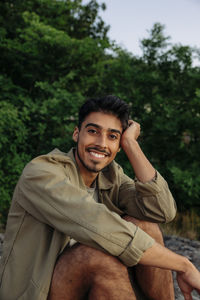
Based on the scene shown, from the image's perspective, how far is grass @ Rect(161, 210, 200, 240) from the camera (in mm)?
5441

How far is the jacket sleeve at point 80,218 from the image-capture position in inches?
66.2

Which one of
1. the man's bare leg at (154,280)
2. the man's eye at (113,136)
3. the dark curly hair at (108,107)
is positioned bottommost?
the man's bare leg at (154,280)

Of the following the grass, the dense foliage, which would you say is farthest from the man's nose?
the grass

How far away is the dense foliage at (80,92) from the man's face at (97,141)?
3.15 meters

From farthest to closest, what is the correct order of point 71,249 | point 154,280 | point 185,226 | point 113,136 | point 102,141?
point 185,226, point 113,136, point 102,141, point 154,280, point 71,249

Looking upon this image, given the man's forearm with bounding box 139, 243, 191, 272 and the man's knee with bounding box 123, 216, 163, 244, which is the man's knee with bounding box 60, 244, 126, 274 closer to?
the man's forearm with bounding box 139, 243, 191, 272

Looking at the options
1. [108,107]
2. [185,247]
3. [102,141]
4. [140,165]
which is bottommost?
[185,247]

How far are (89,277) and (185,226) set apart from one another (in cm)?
426

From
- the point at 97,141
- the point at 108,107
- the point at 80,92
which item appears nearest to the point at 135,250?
the point at 97,141

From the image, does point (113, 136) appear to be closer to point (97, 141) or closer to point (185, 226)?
point (97, 141)

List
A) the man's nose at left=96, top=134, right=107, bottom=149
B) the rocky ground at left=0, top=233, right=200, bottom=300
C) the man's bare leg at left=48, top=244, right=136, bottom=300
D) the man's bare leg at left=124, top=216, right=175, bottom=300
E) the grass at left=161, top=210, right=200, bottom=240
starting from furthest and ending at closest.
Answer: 1. the grass at left=161, top=210, right=200, bottom=240
2. the rocky ground at left=0, top=233, right=200, bottom=300
3. the man's nose at left=96, top=134, right=107, bottom=149
4. the man's bare leg at left=124, top=216, right=175, bottom=300
5. the man's bare leg at left=48, top=244, right=136, bottom=300

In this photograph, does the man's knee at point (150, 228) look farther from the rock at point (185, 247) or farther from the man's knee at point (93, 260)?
the rock at point (185, 247)

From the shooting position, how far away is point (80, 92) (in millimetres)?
6738

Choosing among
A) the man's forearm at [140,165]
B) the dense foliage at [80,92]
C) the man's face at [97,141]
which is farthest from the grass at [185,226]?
the man's face at [97,141]
